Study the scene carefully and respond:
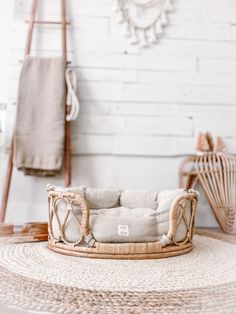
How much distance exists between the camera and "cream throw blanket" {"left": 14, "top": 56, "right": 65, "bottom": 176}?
1.76 m

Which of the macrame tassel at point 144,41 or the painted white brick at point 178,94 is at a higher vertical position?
the macrame tassel at point 144,41

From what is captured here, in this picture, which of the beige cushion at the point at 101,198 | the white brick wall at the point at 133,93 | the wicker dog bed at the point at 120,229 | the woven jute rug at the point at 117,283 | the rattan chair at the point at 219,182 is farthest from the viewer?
the white brick wall at the point at 133,93

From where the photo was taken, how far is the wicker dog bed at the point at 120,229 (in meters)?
1.13

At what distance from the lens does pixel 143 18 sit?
1.96m

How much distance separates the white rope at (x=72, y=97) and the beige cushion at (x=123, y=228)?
754 millimetres

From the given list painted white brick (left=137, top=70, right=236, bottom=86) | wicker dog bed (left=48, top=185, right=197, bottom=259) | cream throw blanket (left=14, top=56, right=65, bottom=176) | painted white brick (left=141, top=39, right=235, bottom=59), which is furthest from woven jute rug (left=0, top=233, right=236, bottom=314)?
painted white brick (left=141, top=39, right=235, bottom=59)

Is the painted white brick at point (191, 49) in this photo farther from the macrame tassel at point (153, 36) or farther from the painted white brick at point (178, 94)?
the painted white brick at point (178, 94)

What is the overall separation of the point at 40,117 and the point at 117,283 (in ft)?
3.70

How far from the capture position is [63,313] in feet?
2.27

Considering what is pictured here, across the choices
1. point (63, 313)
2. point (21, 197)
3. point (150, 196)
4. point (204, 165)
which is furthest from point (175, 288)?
point (21, 197)

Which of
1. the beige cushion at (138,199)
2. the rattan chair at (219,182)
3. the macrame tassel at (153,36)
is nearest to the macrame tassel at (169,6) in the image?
the macrame tassel at (153,36)

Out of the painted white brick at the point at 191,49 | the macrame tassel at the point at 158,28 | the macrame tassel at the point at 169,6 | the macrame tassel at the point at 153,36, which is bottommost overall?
the painted white brick at the point at 191,49

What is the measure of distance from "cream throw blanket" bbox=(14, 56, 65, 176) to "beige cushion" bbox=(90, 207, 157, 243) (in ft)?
2.20

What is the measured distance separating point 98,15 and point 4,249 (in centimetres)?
134
